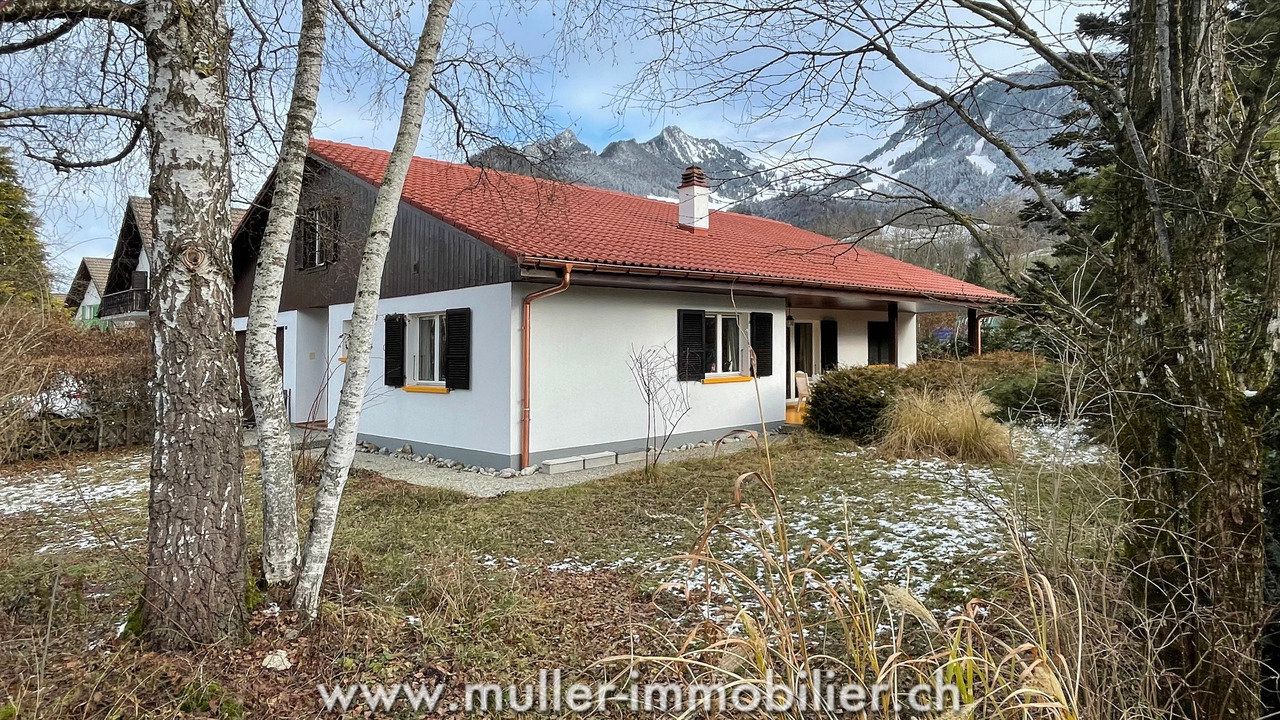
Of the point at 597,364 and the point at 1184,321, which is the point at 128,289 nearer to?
the point at 597,364

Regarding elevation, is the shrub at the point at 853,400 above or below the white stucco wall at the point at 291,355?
below

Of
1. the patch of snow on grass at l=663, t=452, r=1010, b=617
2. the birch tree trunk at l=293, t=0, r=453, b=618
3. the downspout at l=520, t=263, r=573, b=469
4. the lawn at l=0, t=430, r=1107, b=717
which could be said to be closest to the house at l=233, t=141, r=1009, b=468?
the downspout at l=520, t=263, r=573, b=469

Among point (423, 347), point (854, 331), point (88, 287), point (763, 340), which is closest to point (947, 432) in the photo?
point (763, 340)

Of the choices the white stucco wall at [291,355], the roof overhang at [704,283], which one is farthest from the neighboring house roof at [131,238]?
the roof overhang at [704,283]

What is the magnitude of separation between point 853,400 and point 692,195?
17.6 feet

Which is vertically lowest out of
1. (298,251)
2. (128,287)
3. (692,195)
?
(298,251)

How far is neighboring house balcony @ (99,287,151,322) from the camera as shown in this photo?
17.5 m

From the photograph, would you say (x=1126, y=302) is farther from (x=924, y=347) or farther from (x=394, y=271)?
(x=924, y=347)

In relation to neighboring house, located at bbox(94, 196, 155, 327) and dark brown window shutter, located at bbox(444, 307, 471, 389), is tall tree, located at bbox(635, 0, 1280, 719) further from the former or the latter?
neighboring house, located at bbox(94, 196, 155, 327)

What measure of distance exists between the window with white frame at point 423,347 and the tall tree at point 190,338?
7.29 meters

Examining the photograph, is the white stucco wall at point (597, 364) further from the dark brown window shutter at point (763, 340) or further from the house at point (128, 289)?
the house at point (128, 289)

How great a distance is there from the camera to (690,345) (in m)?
10.8

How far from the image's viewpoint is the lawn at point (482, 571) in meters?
2.68

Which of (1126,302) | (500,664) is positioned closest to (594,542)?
(500,664)
